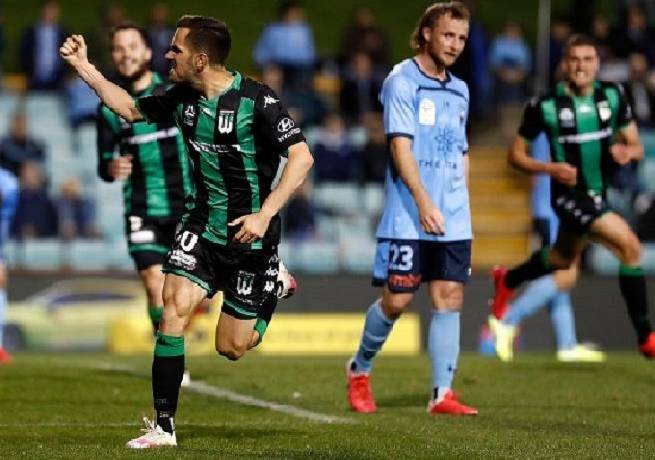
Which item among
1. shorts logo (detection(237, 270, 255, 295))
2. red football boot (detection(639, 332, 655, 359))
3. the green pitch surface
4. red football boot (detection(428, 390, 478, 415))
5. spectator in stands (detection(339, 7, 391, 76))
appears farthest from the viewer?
spectator in stands (detection(339, 7, 391, 76))

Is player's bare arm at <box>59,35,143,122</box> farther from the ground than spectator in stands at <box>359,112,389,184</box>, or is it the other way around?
player's bare arm at <box>59,35,143,122</box>

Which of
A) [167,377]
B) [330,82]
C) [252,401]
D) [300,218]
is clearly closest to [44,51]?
[330,82]

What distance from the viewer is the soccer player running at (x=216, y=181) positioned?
8.50m

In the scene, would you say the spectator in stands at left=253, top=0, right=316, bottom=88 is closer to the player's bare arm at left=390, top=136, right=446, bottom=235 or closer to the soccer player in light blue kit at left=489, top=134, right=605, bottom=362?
the soccer player in light blue kit at left=489, top=134, right=605, bottom=362

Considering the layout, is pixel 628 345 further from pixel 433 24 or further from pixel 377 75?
pixel 433 24

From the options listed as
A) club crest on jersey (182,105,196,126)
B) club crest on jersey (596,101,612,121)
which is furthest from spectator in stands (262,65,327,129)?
club crest on jersey (182,105,196,126)

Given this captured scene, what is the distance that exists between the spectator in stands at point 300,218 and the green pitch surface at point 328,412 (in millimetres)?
5863

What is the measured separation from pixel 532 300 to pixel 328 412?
586cm

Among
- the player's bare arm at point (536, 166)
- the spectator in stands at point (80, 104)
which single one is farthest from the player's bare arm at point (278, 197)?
the spectator in stands at point (80, 104)

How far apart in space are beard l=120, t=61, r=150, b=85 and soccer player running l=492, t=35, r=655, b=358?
3091 millimetres

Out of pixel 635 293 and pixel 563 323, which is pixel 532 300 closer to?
pixel 563 323

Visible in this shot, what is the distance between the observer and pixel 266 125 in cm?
866

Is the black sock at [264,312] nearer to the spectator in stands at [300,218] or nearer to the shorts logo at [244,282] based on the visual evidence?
the shorts logo at [244,282]

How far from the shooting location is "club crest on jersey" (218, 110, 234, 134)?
8672 mm
